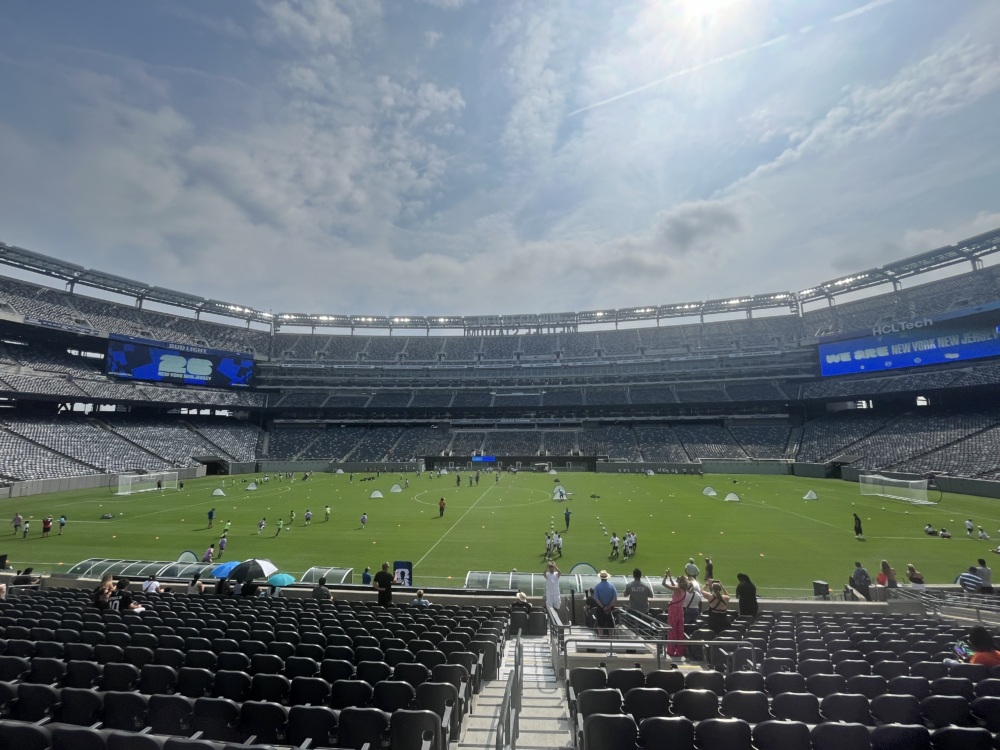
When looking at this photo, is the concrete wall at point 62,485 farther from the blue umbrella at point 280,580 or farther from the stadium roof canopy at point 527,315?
the blue umbrella at point 280,580

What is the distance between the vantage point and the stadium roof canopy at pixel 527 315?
6028 cm

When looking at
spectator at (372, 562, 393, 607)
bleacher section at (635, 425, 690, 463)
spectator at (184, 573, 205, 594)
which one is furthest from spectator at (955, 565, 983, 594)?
bleacher section at (635, 425, 690, 463)

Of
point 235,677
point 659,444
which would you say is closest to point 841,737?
point 235,677

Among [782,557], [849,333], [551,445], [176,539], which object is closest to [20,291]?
[176,539]

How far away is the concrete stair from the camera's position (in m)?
5.97

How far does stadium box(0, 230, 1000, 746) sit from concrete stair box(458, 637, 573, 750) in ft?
0.73

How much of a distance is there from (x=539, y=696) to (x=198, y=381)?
282 ft

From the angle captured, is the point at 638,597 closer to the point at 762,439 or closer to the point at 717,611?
the point at 717,611

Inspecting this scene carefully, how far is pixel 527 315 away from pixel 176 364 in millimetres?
62748

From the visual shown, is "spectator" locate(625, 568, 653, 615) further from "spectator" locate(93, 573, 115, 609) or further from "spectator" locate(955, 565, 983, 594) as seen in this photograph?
"spectator" locate(93, 573, 115, 609)

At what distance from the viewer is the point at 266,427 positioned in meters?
86.9

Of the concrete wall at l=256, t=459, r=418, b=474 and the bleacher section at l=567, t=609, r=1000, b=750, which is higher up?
the concrete wall at l=256, t=459, r=418, b=474

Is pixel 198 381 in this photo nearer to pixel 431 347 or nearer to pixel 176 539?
pixel 431 347

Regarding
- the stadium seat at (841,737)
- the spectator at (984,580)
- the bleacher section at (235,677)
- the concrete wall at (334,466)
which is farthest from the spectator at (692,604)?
the concrete wall at (334,466)
